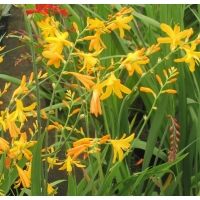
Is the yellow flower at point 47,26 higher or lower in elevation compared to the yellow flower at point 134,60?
higher

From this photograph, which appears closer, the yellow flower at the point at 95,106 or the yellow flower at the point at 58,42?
the yellow flower at the point at 95,106

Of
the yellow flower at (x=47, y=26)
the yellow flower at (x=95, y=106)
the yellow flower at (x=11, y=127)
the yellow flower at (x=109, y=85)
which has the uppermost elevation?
the yellow flower at (x=47, y=26)

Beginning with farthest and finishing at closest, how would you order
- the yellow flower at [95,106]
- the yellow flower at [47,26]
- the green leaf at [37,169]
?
the yellow flower at [47,26] → the green leaf at [37,169] → the yellow flower at [95,106]

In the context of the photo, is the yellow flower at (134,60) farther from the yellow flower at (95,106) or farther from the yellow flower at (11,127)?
the yellow flower at (11,127)

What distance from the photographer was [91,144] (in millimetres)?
938

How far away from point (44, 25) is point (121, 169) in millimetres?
621

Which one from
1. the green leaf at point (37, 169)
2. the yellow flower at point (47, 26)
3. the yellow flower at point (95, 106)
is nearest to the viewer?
the yellow flower at point (95, 106)

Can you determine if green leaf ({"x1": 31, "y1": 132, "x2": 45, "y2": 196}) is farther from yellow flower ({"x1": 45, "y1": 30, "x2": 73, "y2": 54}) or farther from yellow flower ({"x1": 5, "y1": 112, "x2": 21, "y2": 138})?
yellow flower ({"x1": 45, "y1": 30, "x2": 73, "y2": 54})

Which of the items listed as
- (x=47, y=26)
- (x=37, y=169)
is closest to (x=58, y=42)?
(x=47, y=26)

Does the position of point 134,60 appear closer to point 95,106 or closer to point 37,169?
point 95,106

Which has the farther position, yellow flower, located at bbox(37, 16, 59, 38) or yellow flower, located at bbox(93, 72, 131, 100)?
yellow flower, located at bbox(37, 16, 59, 38)

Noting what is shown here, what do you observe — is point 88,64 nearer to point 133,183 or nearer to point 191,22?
point 133,183

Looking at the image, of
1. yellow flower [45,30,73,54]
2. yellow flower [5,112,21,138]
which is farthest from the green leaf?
yellow flower [45,30,73,54]

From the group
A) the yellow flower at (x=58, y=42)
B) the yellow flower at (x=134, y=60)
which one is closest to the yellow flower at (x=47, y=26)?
the yellow flower at (x=58, y=42)
